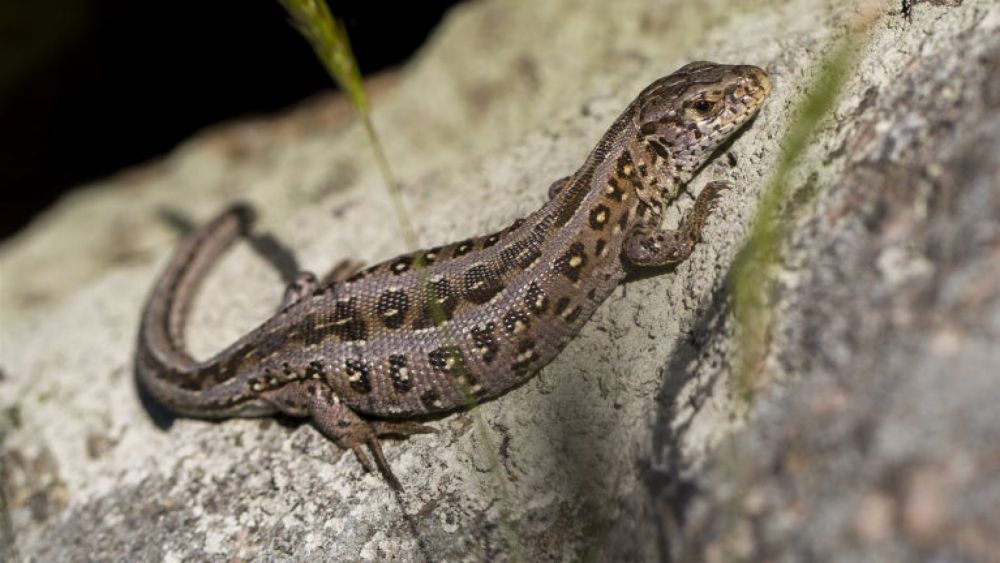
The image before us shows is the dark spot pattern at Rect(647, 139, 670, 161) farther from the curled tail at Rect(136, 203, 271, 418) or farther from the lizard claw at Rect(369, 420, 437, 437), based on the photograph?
the curled tail at Rect(136, 203, 271, 418)

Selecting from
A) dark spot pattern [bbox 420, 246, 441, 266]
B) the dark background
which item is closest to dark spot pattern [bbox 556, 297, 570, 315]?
dark spot pattern [bbox 420, 246, 441, 266]

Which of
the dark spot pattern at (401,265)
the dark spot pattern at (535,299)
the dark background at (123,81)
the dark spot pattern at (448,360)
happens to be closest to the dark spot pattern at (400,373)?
the dark spot pattern at (448,360)

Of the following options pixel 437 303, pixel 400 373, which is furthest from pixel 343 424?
pixel 437 303

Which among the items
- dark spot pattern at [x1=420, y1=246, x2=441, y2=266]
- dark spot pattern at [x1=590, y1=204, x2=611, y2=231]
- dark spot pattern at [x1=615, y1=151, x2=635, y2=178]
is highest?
dark spot pattern at [x1=615, y1=151, x2=635, y2=178]

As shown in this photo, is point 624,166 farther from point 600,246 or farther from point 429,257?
point 429,257

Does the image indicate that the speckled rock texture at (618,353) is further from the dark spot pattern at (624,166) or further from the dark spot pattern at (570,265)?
the dark spot pattern at (624,166)

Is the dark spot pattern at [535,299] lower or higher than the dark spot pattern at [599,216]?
lower
